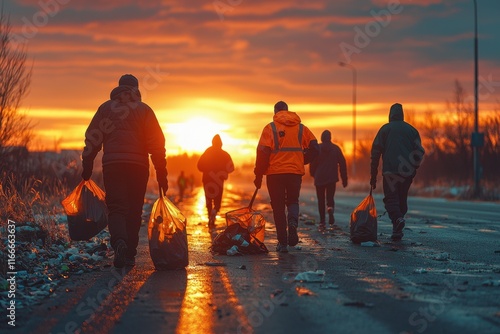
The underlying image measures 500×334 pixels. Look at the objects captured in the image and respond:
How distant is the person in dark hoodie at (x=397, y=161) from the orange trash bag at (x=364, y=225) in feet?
1.56

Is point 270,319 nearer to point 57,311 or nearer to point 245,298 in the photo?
point 245,298

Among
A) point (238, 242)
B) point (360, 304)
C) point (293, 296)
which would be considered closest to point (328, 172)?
point (238, 242)

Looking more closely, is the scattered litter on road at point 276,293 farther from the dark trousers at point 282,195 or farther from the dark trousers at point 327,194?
the dark trousers at point 327,194

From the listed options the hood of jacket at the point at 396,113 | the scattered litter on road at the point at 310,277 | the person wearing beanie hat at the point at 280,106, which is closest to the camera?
the scattered litter on road at the point at 310,277

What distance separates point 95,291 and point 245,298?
5.26 feet

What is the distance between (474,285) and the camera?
7.77 metres

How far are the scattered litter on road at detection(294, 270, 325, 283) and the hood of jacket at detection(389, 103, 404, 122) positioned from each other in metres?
5.61

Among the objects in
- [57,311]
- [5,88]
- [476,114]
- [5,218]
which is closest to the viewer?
[57,311]

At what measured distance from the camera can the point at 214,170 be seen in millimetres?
18672

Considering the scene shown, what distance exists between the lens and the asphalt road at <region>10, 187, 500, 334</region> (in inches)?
234

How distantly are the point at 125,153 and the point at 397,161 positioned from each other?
535 centimetres

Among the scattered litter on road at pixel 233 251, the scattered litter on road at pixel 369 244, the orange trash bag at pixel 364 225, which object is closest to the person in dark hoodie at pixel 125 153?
the scattered litter on road at pixel 233 251

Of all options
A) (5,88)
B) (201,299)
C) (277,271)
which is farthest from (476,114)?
(201,299)

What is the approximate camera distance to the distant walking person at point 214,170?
60.2 feet
